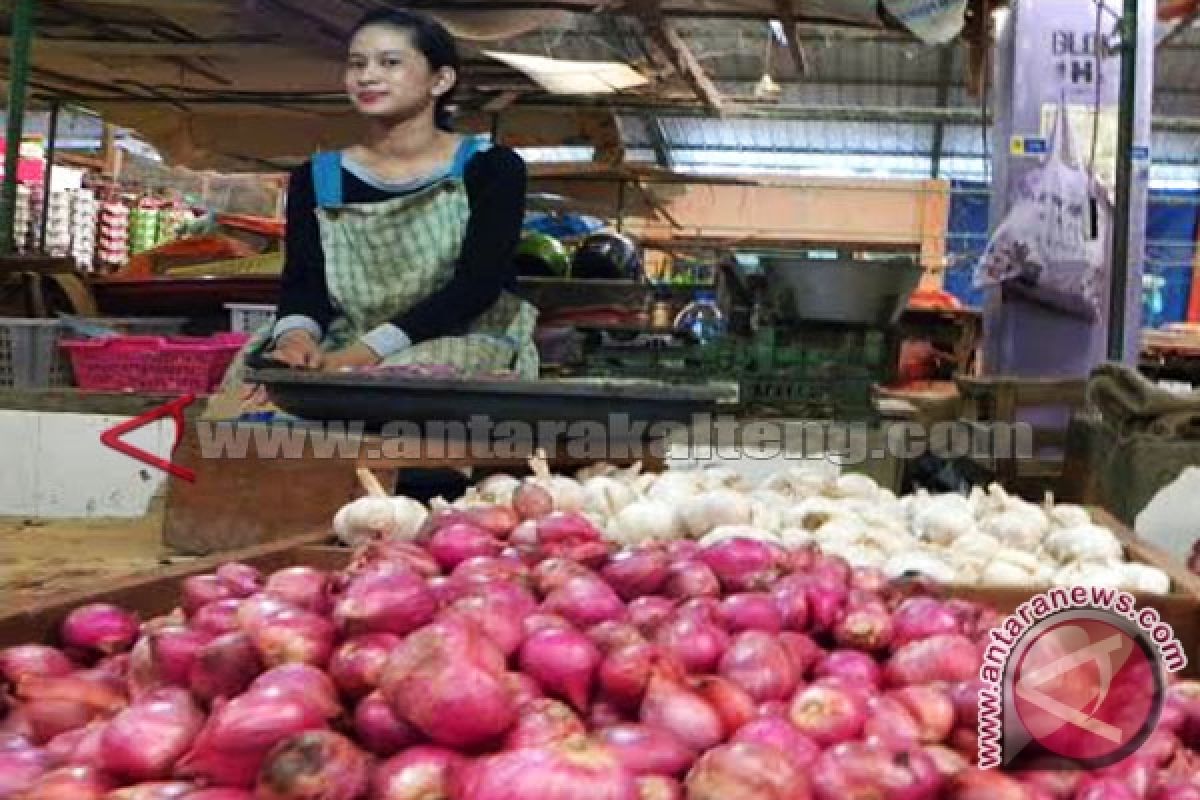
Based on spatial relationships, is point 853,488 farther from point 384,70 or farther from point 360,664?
point 384,70

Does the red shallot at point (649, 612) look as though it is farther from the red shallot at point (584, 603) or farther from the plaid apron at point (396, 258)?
the plaid apron at point (396, 258)

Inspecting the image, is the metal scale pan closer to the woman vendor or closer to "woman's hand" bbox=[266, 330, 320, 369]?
"woman's hand" bbox=[266, 330, 320, 369]

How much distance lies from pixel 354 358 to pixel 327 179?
1.94ft

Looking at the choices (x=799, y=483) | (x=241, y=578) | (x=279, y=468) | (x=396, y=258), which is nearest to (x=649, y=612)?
(x=241, y=578)

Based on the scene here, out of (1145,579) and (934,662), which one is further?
(1145,579)

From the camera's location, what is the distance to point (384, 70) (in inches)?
123

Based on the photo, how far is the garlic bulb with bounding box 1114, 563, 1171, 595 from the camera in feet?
5.49

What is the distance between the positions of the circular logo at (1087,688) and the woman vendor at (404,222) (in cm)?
201

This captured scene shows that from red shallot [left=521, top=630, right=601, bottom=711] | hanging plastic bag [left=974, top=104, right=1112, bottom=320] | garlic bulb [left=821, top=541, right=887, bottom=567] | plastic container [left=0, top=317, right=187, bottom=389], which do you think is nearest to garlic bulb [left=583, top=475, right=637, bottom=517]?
garlic bulb [left=821, top=541, right=887, bottom=567]

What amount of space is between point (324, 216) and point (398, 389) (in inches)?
35.9

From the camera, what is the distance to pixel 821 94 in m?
18.2

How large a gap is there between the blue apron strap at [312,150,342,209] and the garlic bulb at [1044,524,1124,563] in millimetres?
1974

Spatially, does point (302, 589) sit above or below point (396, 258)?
below

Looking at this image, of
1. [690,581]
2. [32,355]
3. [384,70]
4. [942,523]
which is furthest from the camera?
[32,355]
